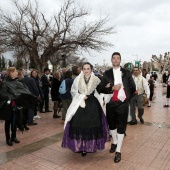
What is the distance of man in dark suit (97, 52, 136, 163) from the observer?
15.1 ft

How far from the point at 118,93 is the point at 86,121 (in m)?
0.79

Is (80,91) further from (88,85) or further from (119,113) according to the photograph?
(119,113)

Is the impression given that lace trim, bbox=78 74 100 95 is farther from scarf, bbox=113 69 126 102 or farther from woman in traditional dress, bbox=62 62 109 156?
scarf, bbox=113 69 126 102

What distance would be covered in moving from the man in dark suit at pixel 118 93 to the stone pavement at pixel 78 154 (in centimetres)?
37

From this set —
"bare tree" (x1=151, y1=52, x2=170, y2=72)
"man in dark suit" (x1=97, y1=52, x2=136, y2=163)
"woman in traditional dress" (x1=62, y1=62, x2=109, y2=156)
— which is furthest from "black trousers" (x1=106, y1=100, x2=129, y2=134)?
"bare tree" (x1=151, y1=52, x2=170, y2=72)

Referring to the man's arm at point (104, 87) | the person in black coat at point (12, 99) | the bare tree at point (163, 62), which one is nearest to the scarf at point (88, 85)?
the man's arm at point (104, 87)

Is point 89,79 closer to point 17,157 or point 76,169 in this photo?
point 76,169

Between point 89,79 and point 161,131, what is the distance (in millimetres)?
3123

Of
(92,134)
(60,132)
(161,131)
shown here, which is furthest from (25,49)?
(92,134)

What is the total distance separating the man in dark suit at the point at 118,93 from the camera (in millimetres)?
4617

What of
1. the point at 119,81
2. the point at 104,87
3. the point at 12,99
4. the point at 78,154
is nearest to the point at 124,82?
the point at 119,81

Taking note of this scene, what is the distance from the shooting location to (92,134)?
4.53m

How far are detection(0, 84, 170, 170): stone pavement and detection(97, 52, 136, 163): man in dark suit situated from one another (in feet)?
1.23

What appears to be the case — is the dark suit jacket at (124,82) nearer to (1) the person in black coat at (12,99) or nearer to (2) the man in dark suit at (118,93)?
(2) the man in dark suit at (118,93)
